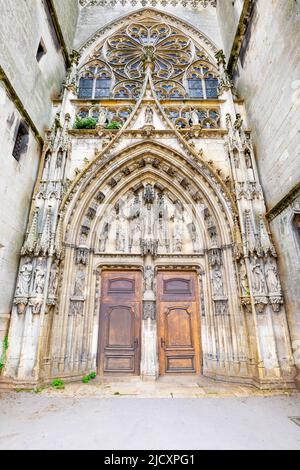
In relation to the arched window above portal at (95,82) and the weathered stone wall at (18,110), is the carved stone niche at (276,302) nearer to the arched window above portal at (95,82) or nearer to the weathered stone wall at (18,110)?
the weathered stone wall at (18,110)

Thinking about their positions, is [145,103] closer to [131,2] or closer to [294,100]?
[294,100]

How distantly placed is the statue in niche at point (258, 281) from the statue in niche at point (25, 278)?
555 centimetres

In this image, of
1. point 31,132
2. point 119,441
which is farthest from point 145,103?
point 119,441

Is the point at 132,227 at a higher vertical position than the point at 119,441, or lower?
higher

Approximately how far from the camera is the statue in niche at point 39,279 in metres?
5.95

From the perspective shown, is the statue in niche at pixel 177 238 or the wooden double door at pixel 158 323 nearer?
the wooden double door at pixel 158 323

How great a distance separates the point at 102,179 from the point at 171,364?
5.74m

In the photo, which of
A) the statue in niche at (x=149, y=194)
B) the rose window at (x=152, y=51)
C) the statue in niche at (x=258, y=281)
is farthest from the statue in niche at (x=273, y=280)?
the rose window at (x=152, y=51)

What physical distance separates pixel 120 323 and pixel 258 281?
12.8 feet

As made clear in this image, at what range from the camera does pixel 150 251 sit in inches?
290

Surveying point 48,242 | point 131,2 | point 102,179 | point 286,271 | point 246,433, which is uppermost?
point 131,2

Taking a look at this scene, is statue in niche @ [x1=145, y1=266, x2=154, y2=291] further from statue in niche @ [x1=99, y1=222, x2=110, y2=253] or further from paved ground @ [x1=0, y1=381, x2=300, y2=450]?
paved ground @ [x1=0, y1=381, x2=300, y2=450]

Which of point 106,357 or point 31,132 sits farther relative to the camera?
point 31,132

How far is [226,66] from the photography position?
1033 centimetres
